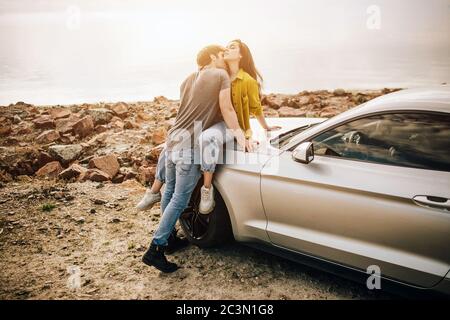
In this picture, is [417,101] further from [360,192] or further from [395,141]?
[360,192]

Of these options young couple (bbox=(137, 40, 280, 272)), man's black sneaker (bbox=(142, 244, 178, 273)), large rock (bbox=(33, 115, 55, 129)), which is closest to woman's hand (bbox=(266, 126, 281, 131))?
young couple (bbox=(137, 40, 280, 272))

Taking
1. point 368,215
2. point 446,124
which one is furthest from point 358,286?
point 446,124

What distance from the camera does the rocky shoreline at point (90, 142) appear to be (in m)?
5.96

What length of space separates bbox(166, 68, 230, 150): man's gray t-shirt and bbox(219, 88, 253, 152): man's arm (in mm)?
65

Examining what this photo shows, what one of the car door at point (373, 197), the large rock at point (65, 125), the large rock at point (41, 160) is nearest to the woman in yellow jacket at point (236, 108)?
the car door at point (373, 197)

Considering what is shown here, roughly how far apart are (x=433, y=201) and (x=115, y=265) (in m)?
2.84

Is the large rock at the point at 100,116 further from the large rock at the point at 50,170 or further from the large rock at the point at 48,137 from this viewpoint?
the large rock at the point at 50,170

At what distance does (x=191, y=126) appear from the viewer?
335 cm

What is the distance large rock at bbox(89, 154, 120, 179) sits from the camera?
5918 mm

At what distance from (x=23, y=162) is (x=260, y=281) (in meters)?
5.06

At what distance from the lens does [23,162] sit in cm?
639
